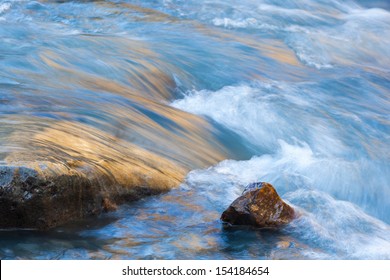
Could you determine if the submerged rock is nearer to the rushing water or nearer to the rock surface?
the rushing water

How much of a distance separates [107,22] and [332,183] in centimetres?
652

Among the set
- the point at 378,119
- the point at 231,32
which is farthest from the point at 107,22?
the point at 378,119

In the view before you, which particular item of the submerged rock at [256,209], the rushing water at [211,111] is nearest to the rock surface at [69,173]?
the rushing water at [211,111]

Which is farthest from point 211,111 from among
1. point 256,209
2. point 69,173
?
point 69,173

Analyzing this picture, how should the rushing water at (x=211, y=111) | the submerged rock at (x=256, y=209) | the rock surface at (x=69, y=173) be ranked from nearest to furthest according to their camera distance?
the rock surface at (x=69, y=173) < the rushing water at (x=211, y=111) < the submerged rock at (x=256, y=209)

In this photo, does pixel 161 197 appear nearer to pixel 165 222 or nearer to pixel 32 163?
pixel 165 222

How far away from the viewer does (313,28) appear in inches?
502

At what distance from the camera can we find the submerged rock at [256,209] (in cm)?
501

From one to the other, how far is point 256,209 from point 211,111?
315cm

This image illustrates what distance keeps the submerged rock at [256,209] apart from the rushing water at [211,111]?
102 mm

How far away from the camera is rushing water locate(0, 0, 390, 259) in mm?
4871

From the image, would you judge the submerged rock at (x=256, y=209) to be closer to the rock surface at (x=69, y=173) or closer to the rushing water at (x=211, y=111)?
the rushing water at (x=211, y=111)

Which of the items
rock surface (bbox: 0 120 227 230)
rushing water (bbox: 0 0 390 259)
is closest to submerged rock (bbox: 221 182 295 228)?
rushing water (bbox: 0 0 390 259)

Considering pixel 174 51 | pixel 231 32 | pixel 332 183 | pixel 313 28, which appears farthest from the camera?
pixel 313 28
